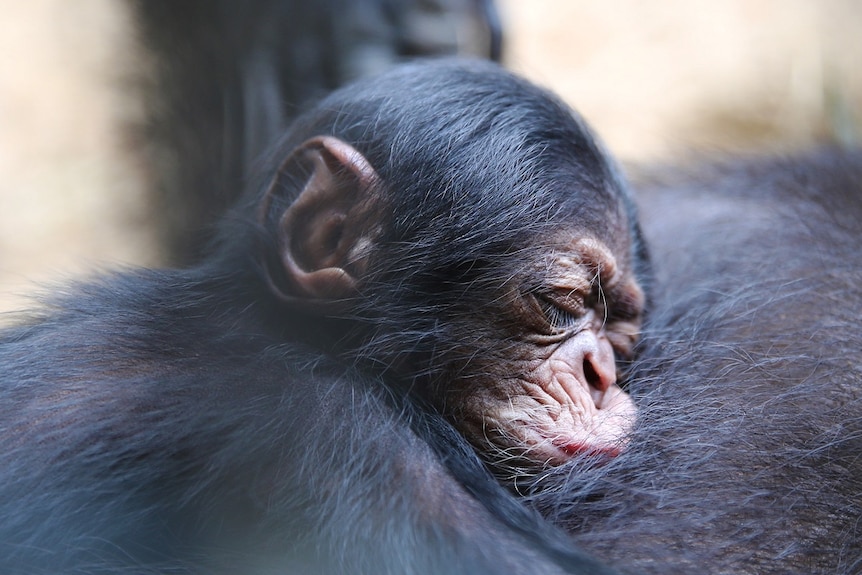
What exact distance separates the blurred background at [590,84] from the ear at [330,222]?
211 cm

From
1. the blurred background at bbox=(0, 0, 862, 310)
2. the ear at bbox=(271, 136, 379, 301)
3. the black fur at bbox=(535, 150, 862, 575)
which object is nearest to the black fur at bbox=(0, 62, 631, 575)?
the ear at bbox=(271, 136, 379, 301)

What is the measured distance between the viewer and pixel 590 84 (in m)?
5.64

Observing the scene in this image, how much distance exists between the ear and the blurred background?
6.92ft

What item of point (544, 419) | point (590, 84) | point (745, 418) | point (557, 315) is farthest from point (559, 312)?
point (590, 84)

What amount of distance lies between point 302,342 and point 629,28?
4.78 m

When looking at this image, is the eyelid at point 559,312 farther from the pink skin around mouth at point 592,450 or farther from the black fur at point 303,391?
the pink skin around mouth at point 592,450

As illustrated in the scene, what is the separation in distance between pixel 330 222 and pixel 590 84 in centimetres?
416

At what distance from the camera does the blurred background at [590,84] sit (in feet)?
15.0

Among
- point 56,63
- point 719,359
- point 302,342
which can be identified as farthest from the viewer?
point 56,63

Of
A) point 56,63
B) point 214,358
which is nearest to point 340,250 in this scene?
point 214,358

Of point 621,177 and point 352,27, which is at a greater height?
point 352,27

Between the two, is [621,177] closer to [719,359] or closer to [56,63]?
[719,359]

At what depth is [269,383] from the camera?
1557mm

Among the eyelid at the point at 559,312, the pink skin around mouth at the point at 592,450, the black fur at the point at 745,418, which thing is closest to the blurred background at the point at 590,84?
the black fur at the point at 745,418
